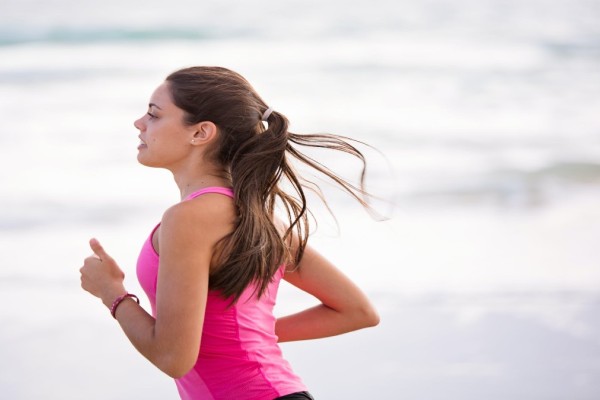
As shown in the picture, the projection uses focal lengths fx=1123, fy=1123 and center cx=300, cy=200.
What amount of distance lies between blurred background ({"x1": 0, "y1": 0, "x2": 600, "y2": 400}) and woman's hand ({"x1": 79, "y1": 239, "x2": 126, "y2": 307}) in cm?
162

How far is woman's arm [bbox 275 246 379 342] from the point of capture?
92.4 inches

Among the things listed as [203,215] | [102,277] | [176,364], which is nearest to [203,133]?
[203,215]

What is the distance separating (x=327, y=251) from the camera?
5.14m

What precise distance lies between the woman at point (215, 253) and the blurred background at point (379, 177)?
1.47m

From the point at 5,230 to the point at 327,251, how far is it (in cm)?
166

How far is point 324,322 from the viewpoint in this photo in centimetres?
245

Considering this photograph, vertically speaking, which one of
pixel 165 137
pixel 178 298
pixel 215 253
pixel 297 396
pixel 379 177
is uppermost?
pixel 379 177

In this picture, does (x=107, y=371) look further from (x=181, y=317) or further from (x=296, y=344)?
(x=181, y=317)

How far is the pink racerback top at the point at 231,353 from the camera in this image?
2.08m

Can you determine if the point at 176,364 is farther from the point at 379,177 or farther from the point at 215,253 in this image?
the point at 379,177

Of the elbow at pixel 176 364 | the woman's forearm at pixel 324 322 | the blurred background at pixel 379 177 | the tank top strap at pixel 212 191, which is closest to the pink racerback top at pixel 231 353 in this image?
the tank top strap at pixel 212 191

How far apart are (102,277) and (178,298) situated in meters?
0.20

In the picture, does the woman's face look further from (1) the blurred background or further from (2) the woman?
(1) the blurred background

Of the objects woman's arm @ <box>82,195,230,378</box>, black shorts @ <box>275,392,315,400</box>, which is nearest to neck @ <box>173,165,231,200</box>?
woman's arm @ <box>82,195,230,378</box>
